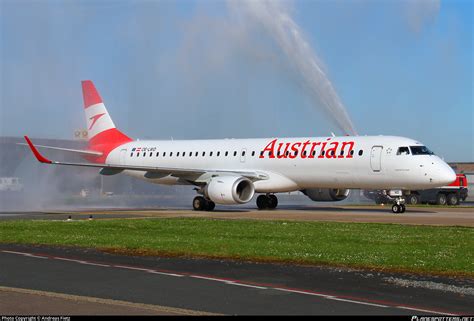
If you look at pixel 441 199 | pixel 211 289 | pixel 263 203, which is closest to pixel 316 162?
pixel 263 203

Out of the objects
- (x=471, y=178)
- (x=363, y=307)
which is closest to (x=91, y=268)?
(x=363, y=307)

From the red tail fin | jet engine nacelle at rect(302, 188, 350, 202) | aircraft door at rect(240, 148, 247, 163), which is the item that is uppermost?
the red tail fin

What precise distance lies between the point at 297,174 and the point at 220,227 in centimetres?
1449

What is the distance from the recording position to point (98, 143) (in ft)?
164

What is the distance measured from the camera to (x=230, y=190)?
37219mm

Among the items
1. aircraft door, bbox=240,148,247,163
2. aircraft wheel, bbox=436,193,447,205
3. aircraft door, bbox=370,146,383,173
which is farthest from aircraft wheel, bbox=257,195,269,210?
aircraft wheel, bbox=436,193,447,205

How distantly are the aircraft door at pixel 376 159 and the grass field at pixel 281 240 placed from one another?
10.2 m

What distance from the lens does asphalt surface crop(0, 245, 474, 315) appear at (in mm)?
10102

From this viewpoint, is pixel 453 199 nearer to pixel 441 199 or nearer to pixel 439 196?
pixel 441 199

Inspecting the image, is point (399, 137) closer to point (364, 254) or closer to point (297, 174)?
point (297, 174)

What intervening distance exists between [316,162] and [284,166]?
2.16 meters

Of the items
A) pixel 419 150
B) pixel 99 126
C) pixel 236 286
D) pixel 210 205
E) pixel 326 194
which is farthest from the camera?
pixel 99 126

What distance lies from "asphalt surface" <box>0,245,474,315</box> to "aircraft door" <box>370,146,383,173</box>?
21129mm

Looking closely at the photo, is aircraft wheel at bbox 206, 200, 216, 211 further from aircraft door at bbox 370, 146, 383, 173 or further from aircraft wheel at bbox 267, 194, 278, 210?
aircraft door at bbox 370, 146, 383, 173
